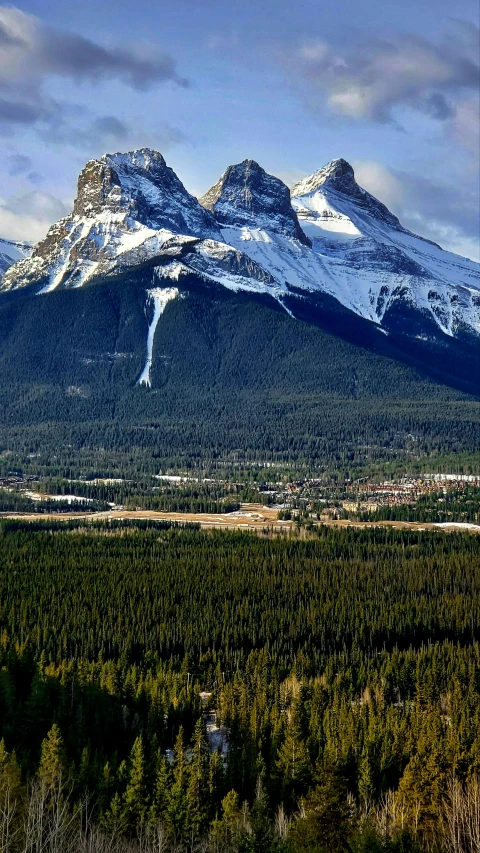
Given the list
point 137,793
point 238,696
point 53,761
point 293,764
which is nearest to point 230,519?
point 238,696

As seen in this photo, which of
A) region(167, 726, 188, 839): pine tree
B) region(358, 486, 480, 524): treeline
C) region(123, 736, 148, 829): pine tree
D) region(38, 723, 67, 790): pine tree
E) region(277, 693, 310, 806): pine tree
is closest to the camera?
region(167, 726, 188, 839): pine tree

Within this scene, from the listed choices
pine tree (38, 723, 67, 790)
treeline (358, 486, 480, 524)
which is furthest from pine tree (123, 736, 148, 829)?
treeline (358, 486, 480, 524)

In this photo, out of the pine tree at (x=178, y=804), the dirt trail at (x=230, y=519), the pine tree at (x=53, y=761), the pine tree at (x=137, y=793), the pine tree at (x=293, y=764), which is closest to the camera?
the pine tree at (x=178, y=804)

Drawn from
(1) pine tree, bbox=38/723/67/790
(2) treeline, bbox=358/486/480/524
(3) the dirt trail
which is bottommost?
(1) pine tree, bbox=38/723/67/790

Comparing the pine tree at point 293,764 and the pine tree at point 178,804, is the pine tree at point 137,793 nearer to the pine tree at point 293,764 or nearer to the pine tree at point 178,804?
the pine tree at point 178,804

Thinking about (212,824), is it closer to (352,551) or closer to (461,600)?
(461,600)

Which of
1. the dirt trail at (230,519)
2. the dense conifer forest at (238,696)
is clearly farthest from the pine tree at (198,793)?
the dirt trail at (230,519)

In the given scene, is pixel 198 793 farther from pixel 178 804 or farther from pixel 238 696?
pixel 238 696

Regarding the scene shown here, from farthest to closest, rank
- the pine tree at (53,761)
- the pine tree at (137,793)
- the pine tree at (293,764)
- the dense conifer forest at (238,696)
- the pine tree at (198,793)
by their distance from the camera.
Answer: the pine tree at (293,764) < the pine tree at (53,761) < the pine tree at (198,793) < the pine tree at (137,793) < the dense conifer forest at (238,696)

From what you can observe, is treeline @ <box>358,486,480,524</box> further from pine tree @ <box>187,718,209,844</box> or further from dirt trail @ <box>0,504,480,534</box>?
pine tree @ <box>187,718,209,844</box>

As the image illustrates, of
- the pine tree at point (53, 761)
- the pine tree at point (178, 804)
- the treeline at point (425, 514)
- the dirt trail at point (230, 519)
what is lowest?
Answer: the pine tree at point (178, 804)
